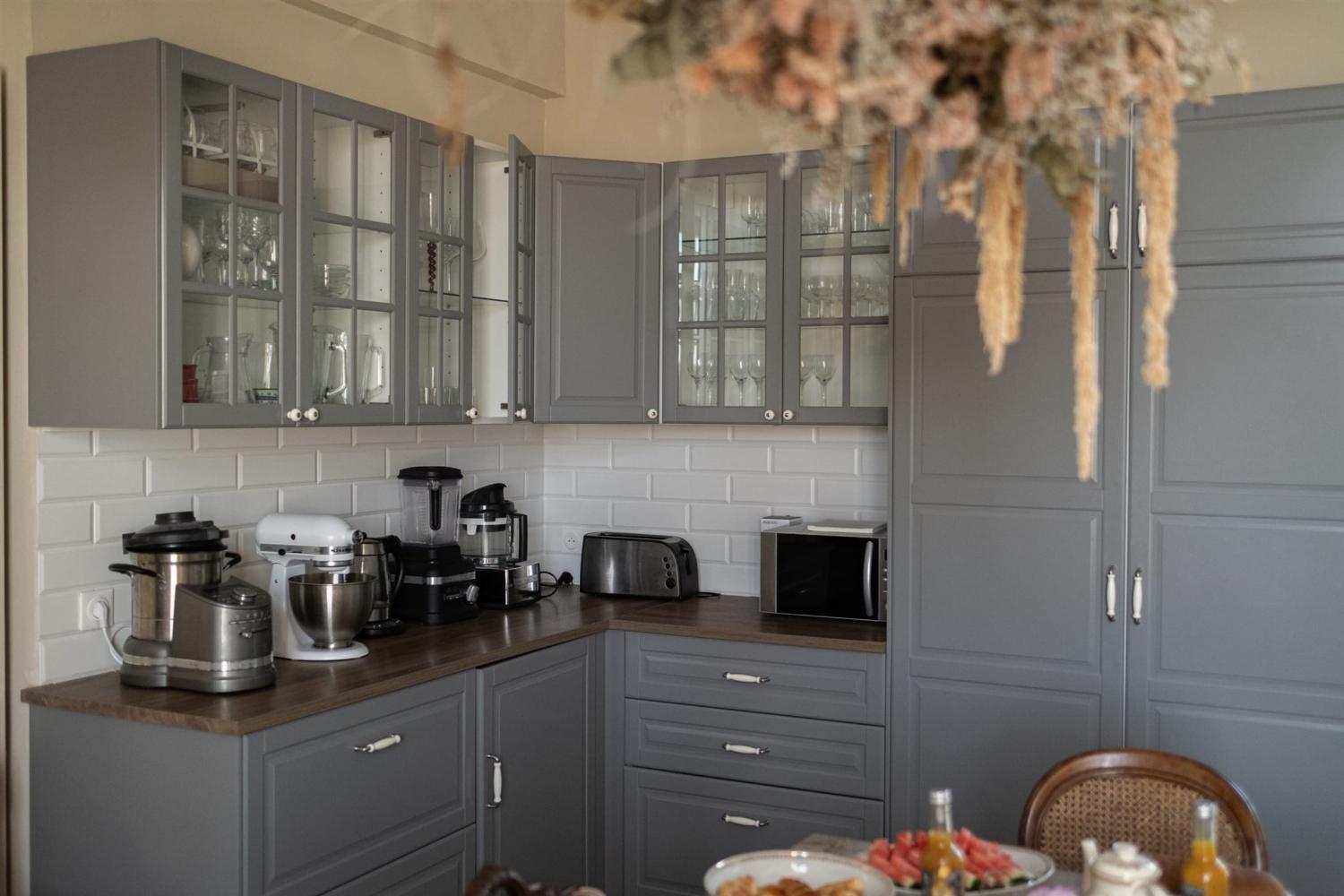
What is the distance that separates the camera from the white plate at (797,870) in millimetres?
1684

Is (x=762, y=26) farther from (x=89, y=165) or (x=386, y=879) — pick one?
(x=386, y=879)

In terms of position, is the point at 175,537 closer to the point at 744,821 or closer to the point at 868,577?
the point at 744,821

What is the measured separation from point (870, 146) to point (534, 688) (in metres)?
2.43

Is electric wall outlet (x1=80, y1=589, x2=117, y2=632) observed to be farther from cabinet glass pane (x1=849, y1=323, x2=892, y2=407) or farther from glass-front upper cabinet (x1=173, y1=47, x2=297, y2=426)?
cabinet glass pane (x1=849, y1=323, x2=892, y2=407)

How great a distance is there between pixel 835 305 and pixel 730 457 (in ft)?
2.42

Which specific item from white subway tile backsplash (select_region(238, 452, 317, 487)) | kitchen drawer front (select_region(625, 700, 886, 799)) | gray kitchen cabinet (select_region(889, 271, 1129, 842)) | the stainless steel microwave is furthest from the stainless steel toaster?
white subway tile backsplash (select_region(238, 452, 317, 487))

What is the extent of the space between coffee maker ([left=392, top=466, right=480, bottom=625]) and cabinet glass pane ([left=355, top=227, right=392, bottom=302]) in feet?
2.17

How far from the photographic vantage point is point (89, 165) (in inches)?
105

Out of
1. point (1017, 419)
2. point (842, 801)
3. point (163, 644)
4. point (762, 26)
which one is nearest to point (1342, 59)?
point (1017, 419)

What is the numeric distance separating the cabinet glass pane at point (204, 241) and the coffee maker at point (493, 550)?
128 cm

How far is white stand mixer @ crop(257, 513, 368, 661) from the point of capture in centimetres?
303

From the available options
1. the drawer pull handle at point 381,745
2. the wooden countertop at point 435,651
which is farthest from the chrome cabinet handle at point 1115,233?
the drawer pull handle at point 381,745

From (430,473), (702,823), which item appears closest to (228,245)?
(430,473)

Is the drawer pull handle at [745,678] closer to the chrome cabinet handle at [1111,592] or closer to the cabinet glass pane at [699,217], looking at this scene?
the chrome cabinet handle at [1111,592]
